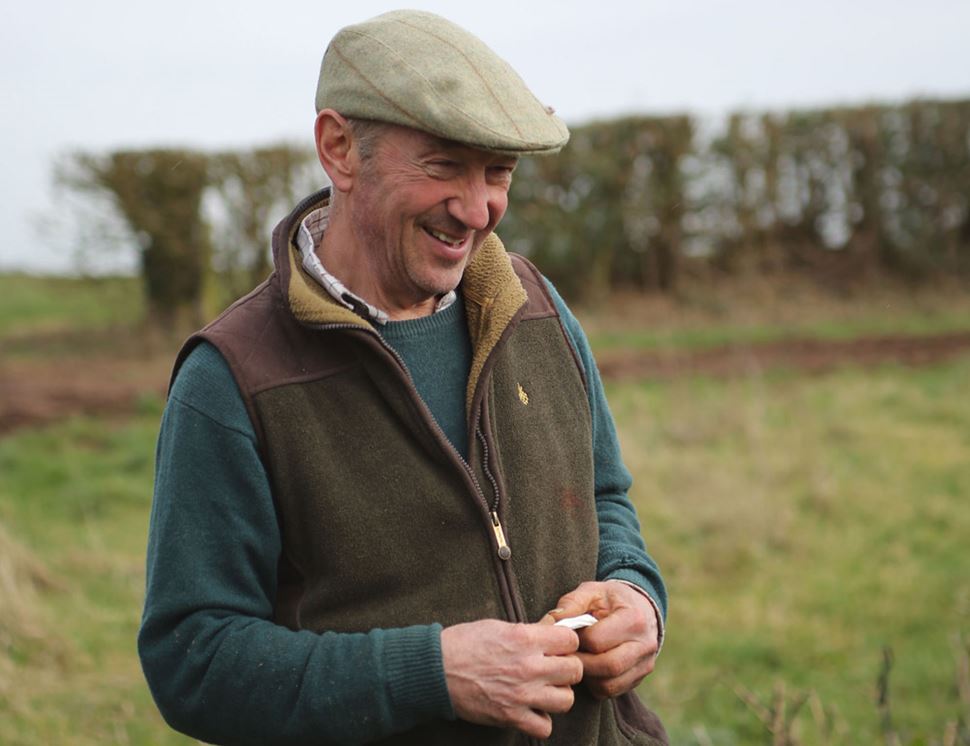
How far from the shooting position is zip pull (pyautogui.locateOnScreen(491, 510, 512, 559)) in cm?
216

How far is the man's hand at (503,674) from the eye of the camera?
1.99 m

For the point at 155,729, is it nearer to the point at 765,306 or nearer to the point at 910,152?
the point at 765,306

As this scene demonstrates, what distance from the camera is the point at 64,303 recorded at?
15484 millimetres

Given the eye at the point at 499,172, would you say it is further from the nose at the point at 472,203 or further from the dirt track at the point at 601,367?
the dirt track at the point at 601,367

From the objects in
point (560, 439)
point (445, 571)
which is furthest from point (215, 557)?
point (560, 439)

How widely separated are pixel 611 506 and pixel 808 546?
434cm

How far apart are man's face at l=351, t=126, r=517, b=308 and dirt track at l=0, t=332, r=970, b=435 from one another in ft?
27.5

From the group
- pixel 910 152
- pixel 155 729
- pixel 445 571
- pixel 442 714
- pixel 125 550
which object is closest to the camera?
pixel 442 714

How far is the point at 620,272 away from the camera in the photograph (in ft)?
47.8

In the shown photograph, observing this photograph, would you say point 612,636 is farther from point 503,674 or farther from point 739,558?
point 739,558

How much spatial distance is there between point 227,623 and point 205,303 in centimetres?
1073

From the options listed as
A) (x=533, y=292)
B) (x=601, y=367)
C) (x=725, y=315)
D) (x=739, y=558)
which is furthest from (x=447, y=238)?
(x=725, y=315)

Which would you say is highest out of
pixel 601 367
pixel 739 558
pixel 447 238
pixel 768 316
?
pixel 447 238

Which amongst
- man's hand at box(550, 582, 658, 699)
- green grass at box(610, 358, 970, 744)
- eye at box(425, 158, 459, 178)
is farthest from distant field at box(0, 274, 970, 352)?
eye at box(425, 158, 459, 178)
